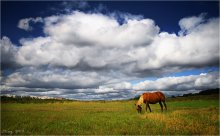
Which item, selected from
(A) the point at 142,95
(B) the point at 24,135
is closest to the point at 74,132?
(B) the point at 24,135

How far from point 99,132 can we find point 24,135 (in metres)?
4.41

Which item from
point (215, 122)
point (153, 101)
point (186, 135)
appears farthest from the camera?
point (153, 101)

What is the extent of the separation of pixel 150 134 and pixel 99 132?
308 centimetres

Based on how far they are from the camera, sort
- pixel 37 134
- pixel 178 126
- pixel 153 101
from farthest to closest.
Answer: pixel 153 101 < pixel 178 126 < pixel 37 134

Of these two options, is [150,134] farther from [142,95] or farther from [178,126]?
[142,95]

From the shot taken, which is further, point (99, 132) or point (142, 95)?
point (142, 95)

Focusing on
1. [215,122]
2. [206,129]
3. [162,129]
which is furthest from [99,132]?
[215,122]

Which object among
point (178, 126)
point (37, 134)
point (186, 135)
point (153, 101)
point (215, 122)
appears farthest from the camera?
point (153, 101)

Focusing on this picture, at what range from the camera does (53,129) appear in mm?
14375

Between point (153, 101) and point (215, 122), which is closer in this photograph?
point (215, 122)

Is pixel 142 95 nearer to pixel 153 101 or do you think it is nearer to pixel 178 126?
pixel 153 101

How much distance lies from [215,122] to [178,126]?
3940mm

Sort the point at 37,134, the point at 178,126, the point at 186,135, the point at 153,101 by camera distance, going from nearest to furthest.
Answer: the point at 186,135 → the point at 37,134 → the point at 178,126 → the point at 153,101

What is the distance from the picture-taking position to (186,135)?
38.7 feet
